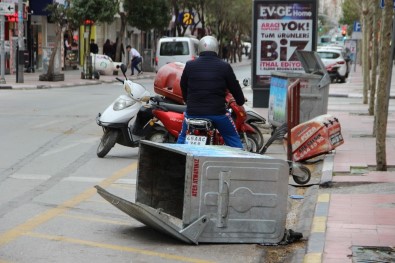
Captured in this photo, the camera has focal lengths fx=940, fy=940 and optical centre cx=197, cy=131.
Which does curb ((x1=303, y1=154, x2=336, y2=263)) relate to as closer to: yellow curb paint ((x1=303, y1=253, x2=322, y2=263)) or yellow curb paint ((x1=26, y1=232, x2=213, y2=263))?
yellow curb paint ((x1=303, y1=253, x2=322, y2=263))

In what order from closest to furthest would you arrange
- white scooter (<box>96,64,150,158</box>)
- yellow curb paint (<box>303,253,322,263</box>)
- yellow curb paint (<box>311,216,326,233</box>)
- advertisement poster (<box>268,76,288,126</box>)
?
yellow curb paint (<box>303,253,322,263</box>) → yellow curb paint (<box>311,216,326,233</box>) → white scooter (<box>96,64,150,158</box>) → advertisement poster (<box>268,76,288,126</box>)

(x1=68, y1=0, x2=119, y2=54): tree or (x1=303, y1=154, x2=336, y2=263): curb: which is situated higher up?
(x1=68, y1=0, x2=119, y2=54): tree

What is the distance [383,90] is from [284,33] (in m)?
9.50

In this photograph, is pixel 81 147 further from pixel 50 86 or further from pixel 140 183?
pixel 50 86

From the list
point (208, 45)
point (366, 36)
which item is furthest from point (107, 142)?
point (366, 36)

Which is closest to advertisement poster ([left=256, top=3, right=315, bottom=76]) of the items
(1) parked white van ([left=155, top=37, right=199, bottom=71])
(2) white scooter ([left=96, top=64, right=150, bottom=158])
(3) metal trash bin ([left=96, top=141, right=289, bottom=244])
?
(2) white scooter ([left=96, top=64, right=150, bottom=158])

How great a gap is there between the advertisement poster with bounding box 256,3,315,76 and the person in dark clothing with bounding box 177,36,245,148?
1268cm

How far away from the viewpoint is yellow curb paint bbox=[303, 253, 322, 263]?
7.46 metres

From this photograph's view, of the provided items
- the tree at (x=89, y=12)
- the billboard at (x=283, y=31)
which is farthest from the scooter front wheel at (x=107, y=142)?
the tree at (x=89, y=12)

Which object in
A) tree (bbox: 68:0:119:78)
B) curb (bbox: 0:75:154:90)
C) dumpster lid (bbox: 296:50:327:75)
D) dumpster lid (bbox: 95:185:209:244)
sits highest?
tree (bbox: 68:0:119:78)

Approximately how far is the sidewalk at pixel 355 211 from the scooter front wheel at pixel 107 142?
3341 mm

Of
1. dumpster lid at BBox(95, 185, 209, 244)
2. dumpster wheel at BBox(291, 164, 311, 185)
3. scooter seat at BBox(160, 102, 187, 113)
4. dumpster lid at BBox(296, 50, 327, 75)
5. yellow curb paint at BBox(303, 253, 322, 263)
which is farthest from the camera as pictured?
dumpster lid at BBox(296, 50, 327, 75)

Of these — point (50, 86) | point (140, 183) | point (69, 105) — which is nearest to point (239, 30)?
point (50, 86)

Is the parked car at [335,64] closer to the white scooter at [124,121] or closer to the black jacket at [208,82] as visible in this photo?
the white scooter at [124,121]
